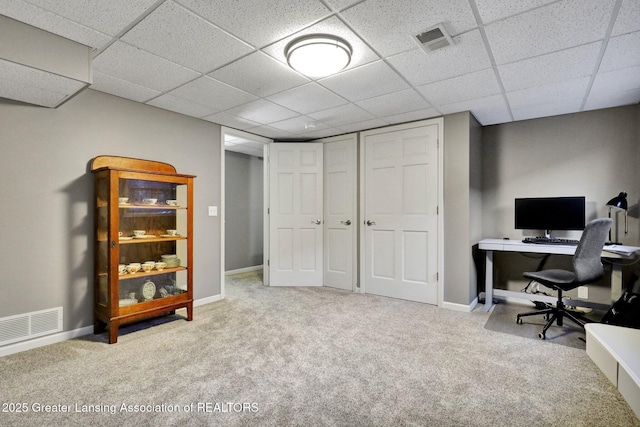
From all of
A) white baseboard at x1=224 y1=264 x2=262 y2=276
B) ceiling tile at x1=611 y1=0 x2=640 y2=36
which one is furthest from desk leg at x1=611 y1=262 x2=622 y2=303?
white baseboard at x1=224 y1=264 x2=262 y2=276

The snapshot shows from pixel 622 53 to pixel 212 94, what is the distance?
3.36m

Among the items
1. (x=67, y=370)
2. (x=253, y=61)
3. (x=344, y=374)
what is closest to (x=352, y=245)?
(x=344, y=374)

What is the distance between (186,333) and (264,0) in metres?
2.76

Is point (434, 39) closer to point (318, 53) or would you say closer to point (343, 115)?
point (318, 53)

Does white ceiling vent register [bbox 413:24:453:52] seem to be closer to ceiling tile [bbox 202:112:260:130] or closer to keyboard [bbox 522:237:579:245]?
ceiling tile [bbox 202:112:260:130]

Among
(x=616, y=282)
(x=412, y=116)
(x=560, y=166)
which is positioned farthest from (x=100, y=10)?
(x=616, y=282)

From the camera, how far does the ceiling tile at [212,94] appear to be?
9.20 ft

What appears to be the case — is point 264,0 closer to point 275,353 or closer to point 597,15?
point 597,15

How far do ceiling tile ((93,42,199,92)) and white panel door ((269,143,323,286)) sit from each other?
2129mm

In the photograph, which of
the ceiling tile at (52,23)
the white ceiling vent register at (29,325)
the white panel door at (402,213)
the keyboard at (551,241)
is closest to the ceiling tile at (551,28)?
the white panel door at (402,213)

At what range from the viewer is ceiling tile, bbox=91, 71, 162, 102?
2670mm

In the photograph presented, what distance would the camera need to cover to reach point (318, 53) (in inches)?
85.0

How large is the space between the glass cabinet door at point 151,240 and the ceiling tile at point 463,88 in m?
2.71

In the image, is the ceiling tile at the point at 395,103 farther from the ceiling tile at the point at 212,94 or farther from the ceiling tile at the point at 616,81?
the ceiling tile at the point at 616,81
